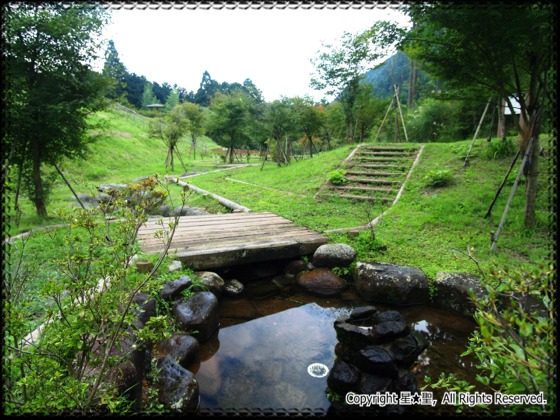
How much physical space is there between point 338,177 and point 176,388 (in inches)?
350

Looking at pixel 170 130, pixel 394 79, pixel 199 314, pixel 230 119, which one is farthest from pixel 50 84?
pixel 394 79

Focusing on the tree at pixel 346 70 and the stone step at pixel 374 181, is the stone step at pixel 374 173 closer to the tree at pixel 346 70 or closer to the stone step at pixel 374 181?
the stone step at pixel 374 181

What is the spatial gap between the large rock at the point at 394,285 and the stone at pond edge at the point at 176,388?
9.66 feet

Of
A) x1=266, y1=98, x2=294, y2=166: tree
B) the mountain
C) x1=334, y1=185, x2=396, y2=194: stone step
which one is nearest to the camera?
x1=334, y1=185, x2=396, y2=194: stone step

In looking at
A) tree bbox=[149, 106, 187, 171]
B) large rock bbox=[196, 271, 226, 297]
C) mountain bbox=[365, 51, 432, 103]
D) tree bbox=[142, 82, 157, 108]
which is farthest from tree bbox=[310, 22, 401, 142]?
tree bbox=[142, 82, 157, 108]

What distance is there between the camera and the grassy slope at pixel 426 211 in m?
5.27

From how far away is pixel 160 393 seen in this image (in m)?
2.60

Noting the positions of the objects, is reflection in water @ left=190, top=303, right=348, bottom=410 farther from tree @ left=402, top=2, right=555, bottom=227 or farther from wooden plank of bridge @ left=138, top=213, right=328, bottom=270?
tree @ left=402, top=2, right=555, bottom=227

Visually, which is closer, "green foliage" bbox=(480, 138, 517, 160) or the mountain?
"green foliage" bbox=(480, 138, 517, 160)

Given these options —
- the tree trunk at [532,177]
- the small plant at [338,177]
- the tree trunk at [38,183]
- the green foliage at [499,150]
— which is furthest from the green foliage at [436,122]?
the tree trunk at [38,183]

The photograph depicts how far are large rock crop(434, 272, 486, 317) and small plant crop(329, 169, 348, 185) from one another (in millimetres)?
6201

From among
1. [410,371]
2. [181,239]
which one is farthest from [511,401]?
[181,239]

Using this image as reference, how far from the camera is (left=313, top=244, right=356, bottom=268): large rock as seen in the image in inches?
213

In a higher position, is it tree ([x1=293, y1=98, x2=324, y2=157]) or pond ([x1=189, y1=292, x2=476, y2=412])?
tree ([x1=293, y1=98, x2=324, y2=157])
